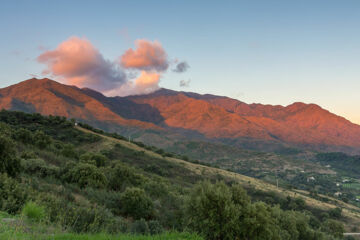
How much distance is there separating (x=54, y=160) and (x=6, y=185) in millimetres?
18876

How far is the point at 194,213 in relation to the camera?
42.8 feet

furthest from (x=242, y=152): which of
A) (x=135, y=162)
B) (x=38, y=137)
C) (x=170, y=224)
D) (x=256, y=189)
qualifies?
(x=170, y=224)

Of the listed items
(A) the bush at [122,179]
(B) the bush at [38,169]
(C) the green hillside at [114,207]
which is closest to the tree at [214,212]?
(C) the green hillside at [114,207]

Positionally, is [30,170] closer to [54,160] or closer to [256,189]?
[54,160]

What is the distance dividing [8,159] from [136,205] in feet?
25.2

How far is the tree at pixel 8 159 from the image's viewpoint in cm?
1315

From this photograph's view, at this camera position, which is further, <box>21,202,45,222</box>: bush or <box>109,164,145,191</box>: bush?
<box>109,164,145,191</box>: bush

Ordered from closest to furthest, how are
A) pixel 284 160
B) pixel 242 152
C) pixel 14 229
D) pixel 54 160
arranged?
pixel 14 229
pixel 54 160
pixel 284 160
pixel 242 152

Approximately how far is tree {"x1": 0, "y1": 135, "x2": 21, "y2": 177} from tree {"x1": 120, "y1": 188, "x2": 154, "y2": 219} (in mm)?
6301

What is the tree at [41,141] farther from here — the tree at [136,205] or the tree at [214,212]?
the tree at [214,212]

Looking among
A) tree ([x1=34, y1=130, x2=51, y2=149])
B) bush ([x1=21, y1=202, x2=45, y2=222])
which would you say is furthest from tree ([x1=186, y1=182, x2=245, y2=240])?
tree ([x1=34, y1=130, x2=51, y2=149])

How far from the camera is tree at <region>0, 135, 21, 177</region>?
13.1m

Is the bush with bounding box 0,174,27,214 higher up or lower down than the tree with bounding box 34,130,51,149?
higher up

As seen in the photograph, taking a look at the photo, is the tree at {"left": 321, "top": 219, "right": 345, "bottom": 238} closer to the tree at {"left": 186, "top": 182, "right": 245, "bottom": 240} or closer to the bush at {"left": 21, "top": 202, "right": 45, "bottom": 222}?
the tree at {"left": 186, "top": 182, "right": 245, "bottom": 240}
